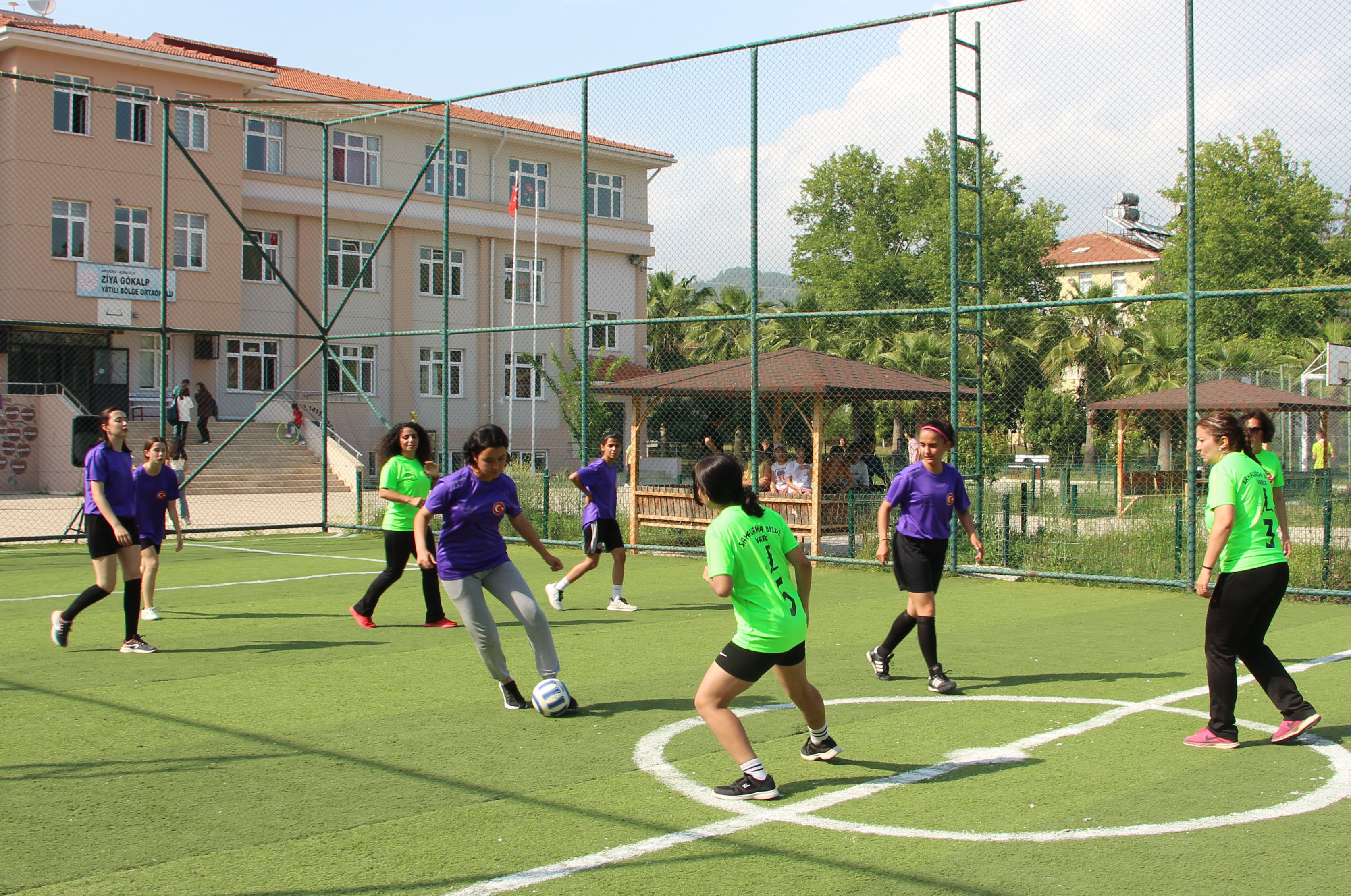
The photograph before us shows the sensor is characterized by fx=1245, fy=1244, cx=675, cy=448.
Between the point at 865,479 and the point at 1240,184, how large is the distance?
12.2 meters

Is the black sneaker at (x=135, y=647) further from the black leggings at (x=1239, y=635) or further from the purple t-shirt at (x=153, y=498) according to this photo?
the black leggings at (x=1239, y=635)

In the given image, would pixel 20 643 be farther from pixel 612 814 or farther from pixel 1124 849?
pixel 1124 849

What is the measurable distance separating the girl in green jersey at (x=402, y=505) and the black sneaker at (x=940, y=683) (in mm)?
4438

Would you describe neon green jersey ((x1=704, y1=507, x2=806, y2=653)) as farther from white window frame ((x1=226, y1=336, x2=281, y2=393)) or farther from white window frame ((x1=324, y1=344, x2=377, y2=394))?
white window frame ((x1=226, y1=336, x2=281, y2=393))

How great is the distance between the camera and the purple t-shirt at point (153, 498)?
1008cm

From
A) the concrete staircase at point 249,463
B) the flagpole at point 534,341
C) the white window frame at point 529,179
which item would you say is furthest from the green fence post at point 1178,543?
the white window frame at point 529,179

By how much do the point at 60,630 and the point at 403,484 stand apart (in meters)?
2.88

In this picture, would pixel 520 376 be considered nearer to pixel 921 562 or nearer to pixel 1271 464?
pixel 1271 464

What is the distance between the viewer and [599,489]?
12.1 meters

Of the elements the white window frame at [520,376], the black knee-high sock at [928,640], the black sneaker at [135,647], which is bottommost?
the black sneaker at [135,647]

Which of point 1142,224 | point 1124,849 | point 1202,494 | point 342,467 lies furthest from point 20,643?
point 342,467

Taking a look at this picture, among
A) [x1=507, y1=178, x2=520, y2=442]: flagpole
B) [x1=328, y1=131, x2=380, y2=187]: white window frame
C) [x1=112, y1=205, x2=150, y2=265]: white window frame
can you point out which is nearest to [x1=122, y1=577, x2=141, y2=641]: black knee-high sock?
[x1=507, y1=178, x2=520, y2=442]: flagpole

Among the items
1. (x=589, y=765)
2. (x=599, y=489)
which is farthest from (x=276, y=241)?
(x=589, y=765)

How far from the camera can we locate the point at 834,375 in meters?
A: 18.2
